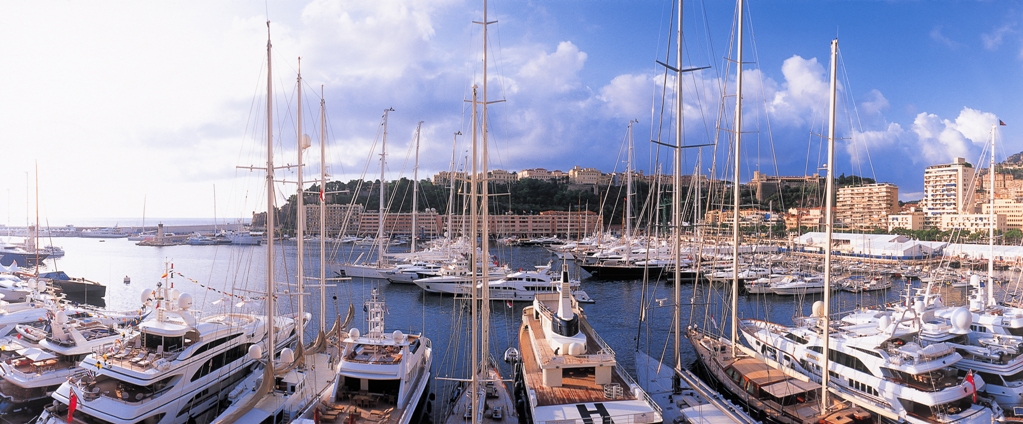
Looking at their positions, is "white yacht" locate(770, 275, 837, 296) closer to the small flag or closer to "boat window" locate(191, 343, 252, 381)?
"boat window" locate(191, 343, 252, 381)

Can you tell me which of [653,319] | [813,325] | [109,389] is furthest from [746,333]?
[109,389]

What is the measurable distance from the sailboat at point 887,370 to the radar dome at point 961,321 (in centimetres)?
194

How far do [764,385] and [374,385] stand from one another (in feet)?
36.7

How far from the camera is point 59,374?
53.0ft

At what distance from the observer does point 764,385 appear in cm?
1506

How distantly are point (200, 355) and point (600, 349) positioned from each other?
11.6m

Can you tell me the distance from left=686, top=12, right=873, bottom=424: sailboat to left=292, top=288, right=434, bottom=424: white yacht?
9756 mm

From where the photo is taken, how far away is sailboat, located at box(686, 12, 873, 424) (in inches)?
525

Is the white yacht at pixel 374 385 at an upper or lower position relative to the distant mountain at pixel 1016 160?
lower

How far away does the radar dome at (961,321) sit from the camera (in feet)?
56.3

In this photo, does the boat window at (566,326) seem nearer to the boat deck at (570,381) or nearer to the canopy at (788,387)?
the boat deck at (570,381)

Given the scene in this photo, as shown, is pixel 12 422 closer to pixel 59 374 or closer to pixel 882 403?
pixel 59 374

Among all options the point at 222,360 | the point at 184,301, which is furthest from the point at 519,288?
the point at 184,301

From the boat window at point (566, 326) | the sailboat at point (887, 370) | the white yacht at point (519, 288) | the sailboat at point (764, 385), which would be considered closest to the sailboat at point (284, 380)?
the boat window at point (566, 326)
